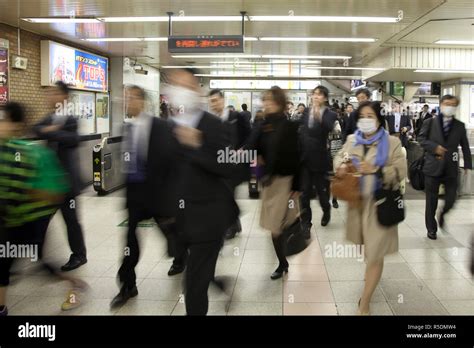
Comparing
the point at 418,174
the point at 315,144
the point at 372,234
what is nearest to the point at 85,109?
the point at 315,144

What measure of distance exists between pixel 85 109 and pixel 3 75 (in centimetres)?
342

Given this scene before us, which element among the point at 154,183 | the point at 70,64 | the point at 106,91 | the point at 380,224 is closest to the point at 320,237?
the point at 380,224

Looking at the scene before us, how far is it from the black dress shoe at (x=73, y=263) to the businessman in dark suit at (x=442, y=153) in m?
3.85

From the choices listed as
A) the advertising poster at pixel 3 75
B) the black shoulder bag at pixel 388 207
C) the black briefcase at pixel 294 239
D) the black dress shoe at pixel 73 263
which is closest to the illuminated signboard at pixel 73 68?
the advertising poster at pixel 3 75

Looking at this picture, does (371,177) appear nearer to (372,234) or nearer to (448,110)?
(372,234)

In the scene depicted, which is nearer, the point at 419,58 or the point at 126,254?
the point at 126,254

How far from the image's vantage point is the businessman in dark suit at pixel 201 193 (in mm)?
2430

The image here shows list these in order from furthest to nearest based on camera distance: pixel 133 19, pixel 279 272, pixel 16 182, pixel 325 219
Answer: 1. pixel 133 19
2. pixel 325 219
3. pixel 279 272
4. pixel 16 182

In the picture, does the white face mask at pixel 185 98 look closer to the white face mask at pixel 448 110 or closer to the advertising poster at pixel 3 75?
the white face mask at pixel 448 110

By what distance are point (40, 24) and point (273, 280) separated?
7304 mm

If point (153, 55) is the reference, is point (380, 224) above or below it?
below

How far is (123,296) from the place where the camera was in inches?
133
